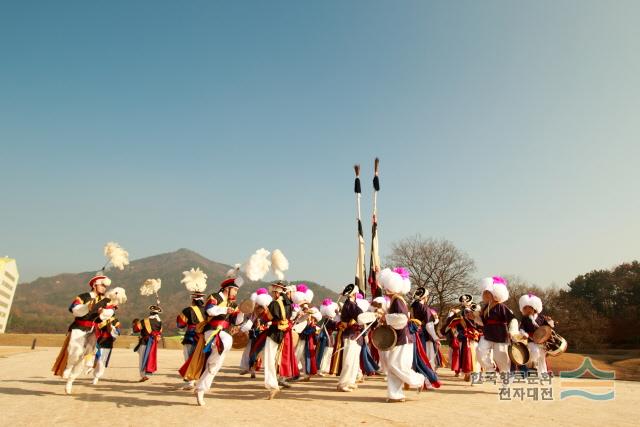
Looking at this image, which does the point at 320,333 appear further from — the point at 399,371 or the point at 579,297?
the point at 579,297

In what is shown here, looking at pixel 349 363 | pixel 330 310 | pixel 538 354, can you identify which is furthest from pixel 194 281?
pixel 538 354

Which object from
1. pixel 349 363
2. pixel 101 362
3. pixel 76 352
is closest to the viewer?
pixel 76 352

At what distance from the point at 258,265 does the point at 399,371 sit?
161 inches

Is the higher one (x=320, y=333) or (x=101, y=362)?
(x=320, y=333)

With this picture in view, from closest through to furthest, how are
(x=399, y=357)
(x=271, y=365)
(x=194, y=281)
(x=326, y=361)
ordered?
(x=399, y=357) → (x=271, y=365) → (x=194, y=281) → (x=326, y=361)

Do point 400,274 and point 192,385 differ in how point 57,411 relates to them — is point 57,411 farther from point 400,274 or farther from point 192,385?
point 400,274

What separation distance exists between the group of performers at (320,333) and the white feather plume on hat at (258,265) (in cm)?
49

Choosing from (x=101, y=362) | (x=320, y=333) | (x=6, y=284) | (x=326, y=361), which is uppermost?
(x=6, y=284)

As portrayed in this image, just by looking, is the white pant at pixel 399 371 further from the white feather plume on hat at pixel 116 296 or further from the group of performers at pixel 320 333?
the white feather plume on hat at pixel 116 296

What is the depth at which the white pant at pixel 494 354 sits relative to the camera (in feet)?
28.5

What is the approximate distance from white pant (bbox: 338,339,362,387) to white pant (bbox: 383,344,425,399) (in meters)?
1.82

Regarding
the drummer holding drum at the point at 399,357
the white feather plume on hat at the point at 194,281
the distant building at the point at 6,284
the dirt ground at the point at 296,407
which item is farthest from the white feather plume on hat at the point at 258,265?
the distant building at the point at 6,284

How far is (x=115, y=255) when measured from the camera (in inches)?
402

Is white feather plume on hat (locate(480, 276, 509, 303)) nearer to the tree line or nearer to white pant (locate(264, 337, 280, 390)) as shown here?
white pant (locate(264, 337, 280, 390))
